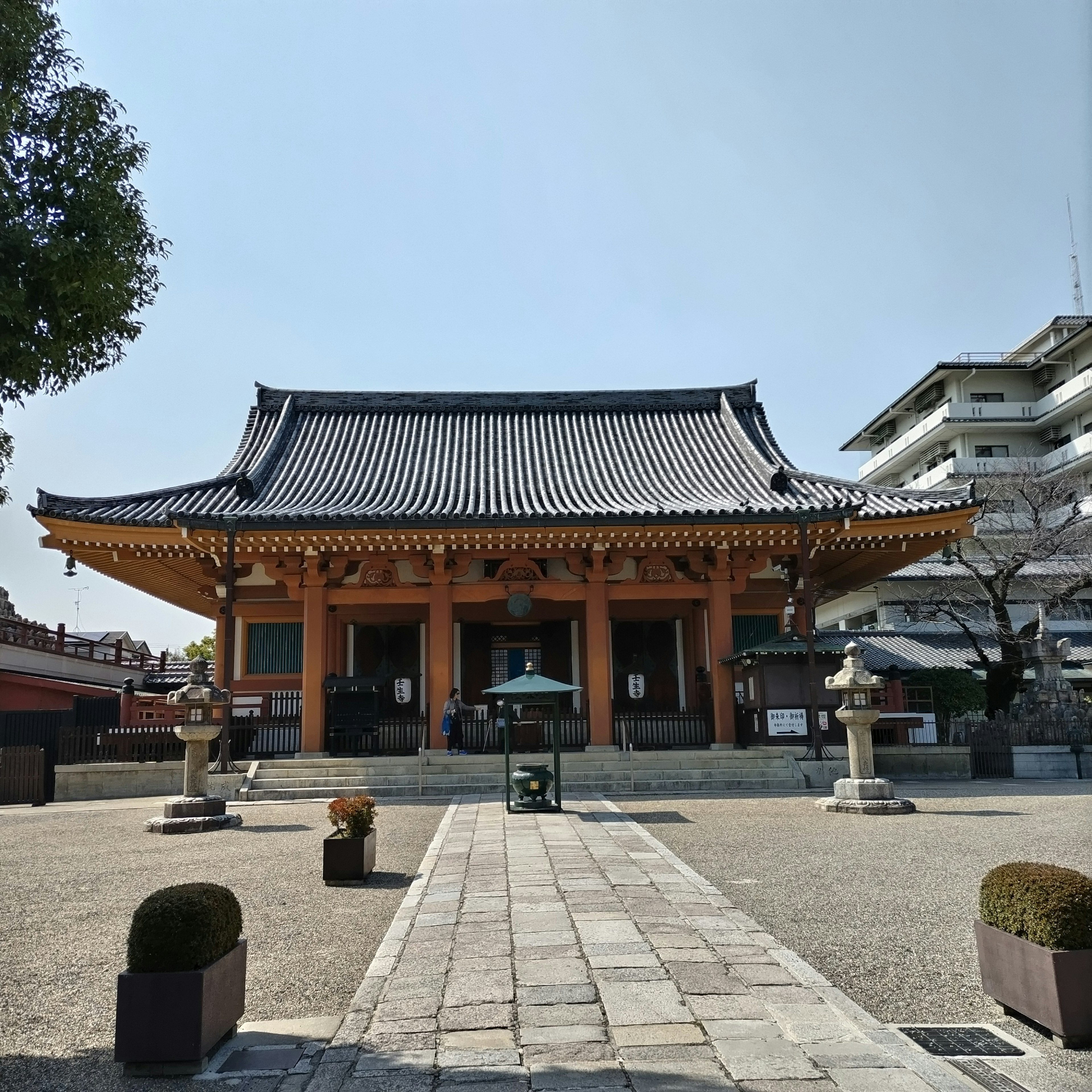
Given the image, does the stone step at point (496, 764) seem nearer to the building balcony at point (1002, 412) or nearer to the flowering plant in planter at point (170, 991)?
the flowering plant in planter at point (170, 991)

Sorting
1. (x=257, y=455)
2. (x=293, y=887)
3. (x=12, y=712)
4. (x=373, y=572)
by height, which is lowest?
(x=293, y=887)

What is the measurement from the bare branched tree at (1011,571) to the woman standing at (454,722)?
13.6 metres

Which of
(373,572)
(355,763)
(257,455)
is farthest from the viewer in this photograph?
(257,455)

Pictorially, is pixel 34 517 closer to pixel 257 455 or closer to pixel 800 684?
pixel 257 455

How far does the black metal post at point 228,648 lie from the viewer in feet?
49.9

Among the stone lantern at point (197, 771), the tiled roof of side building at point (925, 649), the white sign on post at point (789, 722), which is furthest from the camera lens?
the tiled roof of side building at point (925, 649)

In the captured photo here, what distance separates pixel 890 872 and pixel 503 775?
26.9ft

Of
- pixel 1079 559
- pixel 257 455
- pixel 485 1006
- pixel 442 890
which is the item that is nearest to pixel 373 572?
pixel 257 455

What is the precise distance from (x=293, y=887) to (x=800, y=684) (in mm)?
10490

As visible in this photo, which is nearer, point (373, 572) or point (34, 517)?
point (34, 517)

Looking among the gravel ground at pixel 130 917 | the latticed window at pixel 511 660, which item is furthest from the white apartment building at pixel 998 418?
the gravel ground at pixel 130 917

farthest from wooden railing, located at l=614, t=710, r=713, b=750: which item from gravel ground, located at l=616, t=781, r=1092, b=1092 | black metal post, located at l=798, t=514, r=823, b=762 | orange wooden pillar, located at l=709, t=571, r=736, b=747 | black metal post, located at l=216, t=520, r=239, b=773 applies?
black metal post, located at l=216, t=520, r=239, b=773

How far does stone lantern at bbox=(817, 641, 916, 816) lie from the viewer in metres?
12.0

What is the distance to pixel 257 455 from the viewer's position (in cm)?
2198
